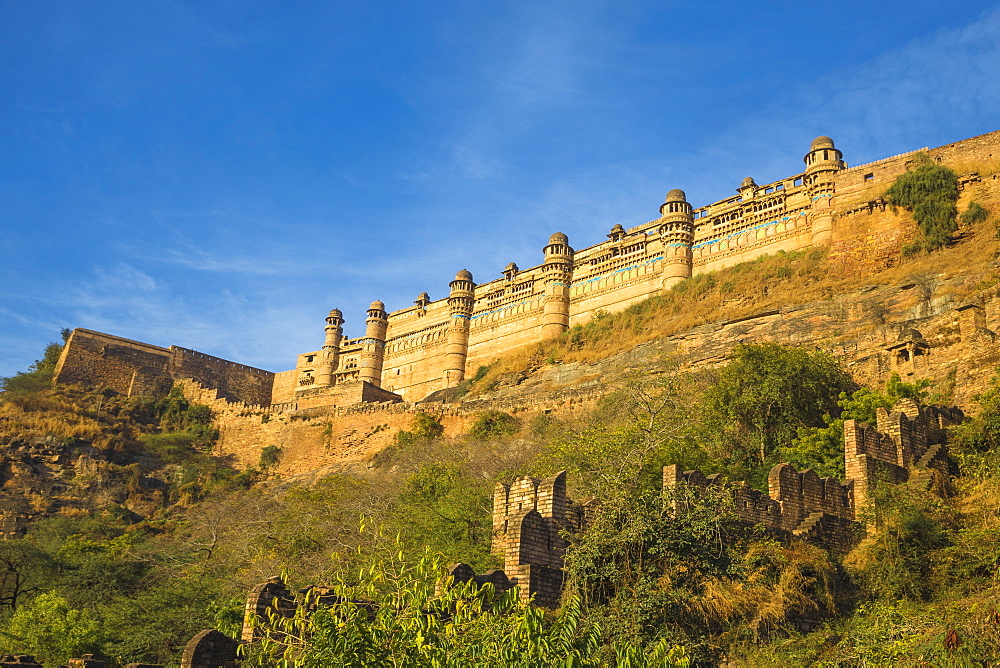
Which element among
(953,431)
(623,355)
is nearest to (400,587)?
(953,431)

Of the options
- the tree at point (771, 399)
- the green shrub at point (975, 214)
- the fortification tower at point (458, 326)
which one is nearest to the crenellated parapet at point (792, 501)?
the tree at point (771, 399)

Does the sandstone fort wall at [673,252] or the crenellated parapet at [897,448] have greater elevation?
the sandstone fort wall at [673,252]

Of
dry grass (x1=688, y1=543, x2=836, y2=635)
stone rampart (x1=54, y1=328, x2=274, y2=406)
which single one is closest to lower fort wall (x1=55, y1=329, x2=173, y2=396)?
stone rampart (x1=54, y1=328, x2=274, y2=406)

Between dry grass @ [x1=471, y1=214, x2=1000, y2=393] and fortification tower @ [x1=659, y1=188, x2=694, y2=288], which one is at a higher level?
fortification tower @ [x1=659, y1=188, x2=694, y2=288]

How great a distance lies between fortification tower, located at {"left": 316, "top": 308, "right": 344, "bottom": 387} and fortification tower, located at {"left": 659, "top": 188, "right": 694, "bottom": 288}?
2840 cm

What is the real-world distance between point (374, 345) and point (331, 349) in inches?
182

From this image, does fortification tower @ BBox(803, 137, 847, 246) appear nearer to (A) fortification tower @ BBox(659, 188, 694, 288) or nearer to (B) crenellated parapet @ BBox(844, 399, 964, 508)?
(A) fortification tower @ BBox(659, 188, 694, 288)

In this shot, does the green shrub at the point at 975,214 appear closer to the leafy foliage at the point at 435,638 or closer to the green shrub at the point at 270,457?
the leafy foliage at the point at 435,638

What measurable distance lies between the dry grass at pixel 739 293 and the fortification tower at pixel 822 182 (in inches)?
50.4

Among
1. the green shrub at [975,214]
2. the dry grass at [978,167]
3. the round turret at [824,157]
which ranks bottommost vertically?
the green shrub at [975,214]

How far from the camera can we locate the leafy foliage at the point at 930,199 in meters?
35.0

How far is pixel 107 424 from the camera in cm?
5150

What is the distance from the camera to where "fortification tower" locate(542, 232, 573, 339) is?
5253 cm

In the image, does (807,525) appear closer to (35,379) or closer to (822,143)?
(822,143)
